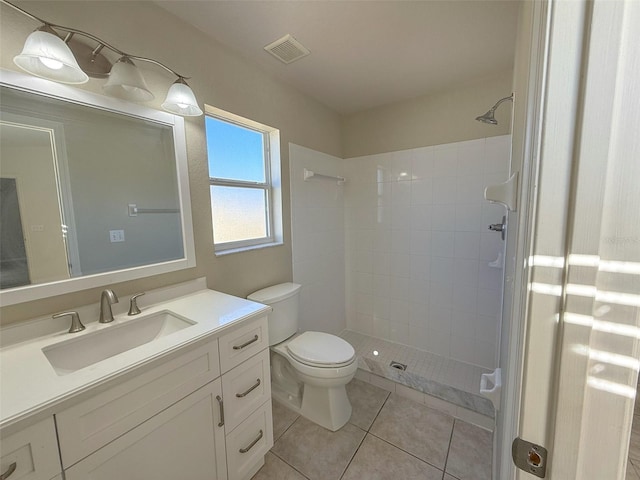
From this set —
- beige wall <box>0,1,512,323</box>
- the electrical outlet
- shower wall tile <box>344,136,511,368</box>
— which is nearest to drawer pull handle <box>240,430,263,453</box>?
beige wall <box>0,1,512,323</box>

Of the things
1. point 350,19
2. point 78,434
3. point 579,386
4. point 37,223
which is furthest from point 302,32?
point 78,434

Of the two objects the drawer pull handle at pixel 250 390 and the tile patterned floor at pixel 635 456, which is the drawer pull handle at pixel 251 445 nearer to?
the drawer pull handle at pixel 250 390

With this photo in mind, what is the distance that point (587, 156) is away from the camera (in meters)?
0.31

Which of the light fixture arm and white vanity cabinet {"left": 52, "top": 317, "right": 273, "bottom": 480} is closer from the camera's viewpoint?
white vanity cabinet {"left": 52, "top": 317, "right": 273, "bottom": 480}

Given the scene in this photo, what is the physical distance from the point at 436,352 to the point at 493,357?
0.43 m

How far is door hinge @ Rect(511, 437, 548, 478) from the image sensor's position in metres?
0.38

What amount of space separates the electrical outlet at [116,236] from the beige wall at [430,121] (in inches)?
79.3

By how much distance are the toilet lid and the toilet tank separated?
0.09m

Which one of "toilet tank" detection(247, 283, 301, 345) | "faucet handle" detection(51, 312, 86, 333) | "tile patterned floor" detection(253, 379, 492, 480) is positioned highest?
"faucet handle" detection(51, 312, 86, 333)

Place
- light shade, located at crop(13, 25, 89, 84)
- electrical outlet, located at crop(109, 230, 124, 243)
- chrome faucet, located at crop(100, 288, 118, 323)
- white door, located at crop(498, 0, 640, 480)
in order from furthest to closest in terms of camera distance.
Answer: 1. electrical outlet, located at crop(109, 230, 124, 243)
2. chrome faucet, located at crop(100, 288, 118, 323)
3. light shade, located at crop(13, 25, 89, 84)
4. white door, located at crop(498, 0, 640, 480)

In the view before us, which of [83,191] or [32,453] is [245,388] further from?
[83,191]

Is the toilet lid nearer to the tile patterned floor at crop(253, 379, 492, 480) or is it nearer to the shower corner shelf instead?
the tile patterned floor at crop(253, 379, 492, 480)

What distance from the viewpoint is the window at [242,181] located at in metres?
1.63

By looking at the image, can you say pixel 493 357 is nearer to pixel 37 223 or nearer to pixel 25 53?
pixel 37 223
